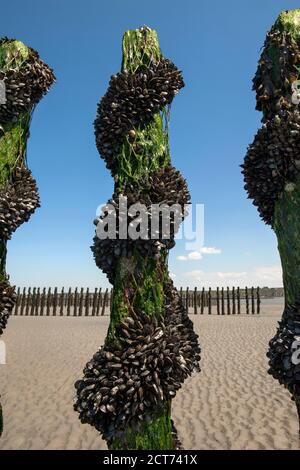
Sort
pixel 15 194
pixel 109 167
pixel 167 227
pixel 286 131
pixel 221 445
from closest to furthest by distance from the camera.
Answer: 1. pixel 286 131
2. pixel 167 227
3. pixel 109 167
4. pixel 15 194
5. pixel 221 445

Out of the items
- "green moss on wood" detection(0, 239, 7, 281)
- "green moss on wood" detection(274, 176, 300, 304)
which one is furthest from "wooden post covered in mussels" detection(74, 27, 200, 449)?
"green moss on wood" detection(0, 239, 7, 281)

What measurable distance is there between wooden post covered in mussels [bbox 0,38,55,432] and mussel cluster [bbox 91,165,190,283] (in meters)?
1.76

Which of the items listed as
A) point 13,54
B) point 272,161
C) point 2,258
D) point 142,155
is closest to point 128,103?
point 142,155

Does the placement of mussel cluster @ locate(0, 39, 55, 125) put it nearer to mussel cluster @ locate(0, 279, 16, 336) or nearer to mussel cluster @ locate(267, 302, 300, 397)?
mussel cluster @ locate(0, 279, 16, 336)

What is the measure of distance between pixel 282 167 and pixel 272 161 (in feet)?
0.33

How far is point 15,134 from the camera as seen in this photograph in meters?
5.59

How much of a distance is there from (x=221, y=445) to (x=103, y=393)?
3102 millimetres

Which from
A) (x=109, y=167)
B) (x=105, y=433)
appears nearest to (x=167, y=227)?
(x=109, y=167)

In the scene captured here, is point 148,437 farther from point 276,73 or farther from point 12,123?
point 12,123

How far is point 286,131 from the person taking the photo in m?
3.40

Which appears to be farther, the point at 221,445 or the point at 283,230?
the point at 221,445

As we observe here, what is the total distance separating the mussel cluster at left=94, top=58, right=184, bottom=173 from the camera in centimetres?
427
